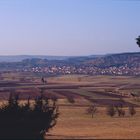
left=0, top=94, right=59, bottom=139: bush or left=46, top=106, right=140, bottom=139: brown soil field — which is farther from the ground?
left=0, top=94, right=59, bottom=139: bush

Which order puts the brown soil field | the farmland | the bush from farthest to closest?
1. the farmland
2. the brown soil field
3. the bush

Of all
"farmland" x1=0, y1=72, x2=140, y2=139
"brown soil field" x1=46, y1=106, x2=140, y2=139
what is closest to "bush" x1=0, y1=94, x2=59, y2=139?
"brown soil field" x1=46, y1=106, x2=140, y2=139

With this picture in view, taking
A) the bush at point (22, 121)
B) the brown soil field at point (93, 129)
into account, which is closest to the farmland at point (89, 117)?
the brown soil field at point (93, 129)

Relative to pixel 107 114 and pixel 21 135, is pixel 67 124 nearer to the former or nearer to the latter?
pixel 107 114

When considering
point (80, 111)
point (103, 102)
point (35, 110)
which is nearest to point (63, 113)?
point (80, 111)

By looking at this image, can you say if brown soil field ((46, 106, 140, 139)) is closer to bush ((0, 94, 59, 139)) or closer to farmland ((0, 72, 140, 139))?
farmland ((0, 72, 140, 139))

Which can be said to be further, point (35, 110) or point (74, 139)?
point (74, 139)

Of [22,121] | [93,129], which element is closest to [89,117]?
[93,129]

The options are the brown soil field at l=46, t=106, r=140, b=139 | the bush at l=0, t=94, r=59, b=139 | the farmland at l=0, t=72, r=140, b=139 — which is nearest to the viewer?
the bush at l=0, t=94, r=59, b=139
